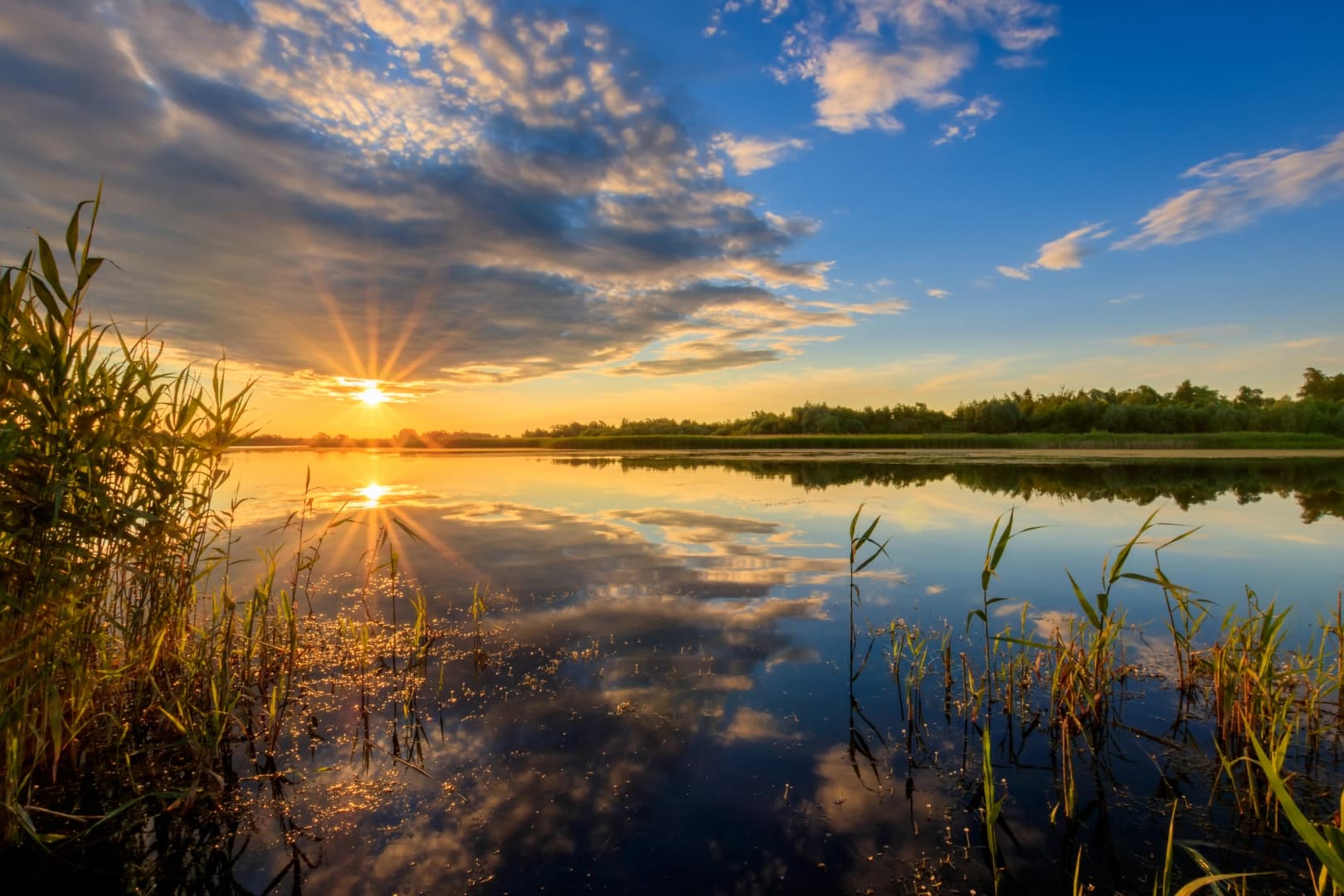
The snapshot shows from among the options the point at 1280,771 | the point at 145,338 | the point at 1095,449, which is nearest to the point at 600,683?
the point at 145,338

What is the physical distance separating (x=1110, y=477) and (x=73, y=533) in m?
28.8

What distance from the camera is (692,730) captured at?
462 centimetres

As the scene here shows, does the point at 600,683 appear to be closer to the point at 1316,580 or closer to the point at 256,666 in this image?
the point at 256,666

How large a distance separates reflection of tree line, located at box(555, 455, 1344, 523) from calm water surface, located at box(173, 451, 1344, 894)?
20.8 feet

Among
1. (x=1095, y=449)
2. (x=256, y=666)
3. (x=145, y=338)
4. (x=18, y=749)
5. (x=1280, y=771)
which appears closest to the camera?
(x=18, y=749)

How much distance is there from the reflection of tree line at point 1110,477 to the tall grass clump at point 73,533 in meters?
18.8

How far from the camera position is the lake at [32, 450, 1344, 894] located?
3.25 metres

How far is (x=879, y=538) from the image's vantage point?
1216 centimetres

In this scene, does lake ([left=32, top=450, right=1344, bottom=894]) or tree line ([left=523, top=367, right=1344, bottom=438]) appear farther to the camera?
tree line ([left=523, top=367, right=1344, bottom=438])

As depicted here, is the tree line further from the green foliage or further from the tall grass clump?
the tall grass clump

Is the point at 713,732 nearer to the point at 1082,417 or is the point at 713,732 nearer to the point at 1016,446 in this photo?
the point at 1016,446

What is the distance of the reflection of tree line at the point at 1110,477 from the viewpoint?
58.5ft

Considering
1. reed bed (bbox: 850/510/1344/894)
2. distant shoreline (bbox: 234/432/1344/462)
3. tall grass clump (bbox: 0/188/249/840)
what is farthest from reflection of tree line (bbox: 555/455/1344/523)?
tall grass clump (bbox: 0/188/249/840)

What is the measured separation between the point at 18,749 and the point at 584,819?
3.05m
